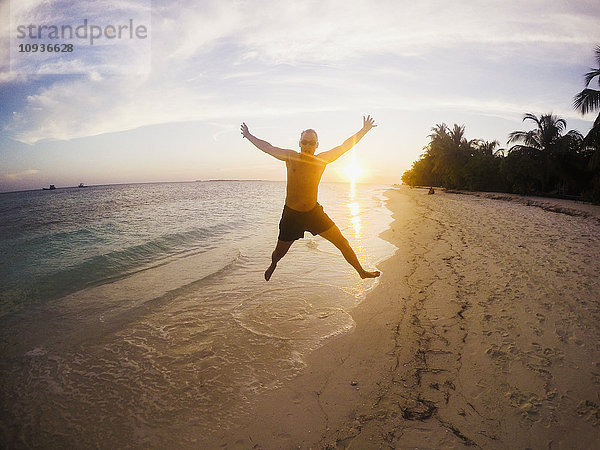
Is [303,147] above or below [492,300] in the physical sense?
above

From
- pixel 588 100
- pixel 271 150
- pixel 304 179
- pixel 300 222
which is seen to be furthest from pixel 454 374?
pixel 588 100

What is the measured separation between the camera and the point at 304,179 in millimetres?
4254

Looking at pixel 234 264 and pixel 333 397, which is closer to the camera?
pixel 333 397

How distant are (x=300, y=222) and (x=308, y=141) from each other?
112 cm

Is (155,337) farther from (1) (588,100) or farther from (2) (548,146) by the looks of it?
(2) (548,146)

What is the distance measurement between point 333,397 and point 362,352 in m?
0.99

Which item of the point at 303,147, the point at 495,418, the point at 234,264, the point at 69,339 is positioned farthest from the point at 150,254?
the point at 495,418

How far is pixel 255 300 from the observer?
6219mm

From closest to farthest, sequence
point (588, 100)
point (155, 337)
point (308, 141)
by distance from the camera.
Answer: point (308, 141)
point (155, 337)
point (588, 100)

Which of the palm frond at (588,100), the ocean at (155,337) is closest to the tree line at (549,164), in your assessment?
the palm frond at (588,100)

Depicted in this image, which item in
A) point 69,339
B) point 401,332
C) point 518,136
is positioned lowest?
point 69,339

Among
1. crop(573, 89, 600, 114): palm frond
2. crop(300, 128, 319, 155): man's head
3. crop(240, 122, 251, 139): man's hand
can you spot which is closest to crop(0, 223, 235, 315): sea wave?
crop(240, 122, 251, 139): man's hand

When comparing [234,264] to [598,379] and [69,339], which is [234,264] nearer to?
[69,339]

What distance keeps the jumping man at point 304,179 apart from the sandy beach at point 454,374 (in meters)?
1.70
